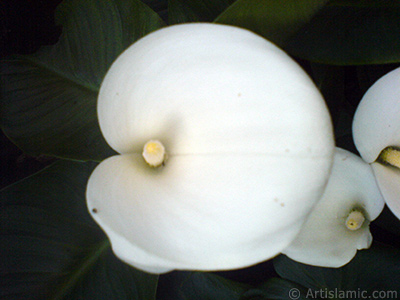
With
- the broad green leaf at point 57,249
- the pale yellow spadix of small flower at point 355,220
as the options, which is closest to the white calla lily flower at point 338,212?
the pale yellow spadix of small flower at point 355,220

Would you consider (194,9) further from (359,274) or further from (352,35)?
(359,274)

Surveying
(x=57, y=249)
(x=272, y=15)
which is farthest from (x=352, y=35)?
(x=57, y=249)

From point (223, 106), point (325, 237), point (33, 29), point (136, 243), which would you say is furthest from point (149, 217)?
point (33, 29)

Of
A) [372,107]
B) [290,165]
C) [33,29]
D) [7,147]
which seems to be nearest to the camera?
[290,165]

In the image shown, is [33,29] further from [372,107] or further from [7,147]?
[372,107]

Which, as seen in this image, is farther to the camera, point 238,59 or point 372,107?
point 372,107

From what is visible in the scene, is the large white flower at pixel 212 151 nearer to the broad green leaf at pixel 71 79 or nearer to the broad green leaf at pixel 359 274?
the broad green leaf at pixel 71 79
